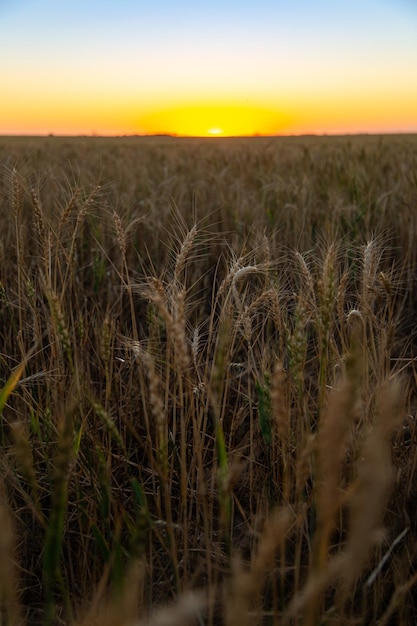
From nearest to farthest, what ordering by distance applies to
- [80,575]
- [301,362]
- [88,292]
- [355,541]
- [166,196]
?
[355,541] → [301,362] → [80,575] → [88,292] → [166,196]

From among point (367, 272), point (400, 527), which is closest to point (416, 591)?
point (400, 527)

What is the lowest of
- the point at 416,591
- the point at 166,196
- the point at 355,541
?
the point at 416,591

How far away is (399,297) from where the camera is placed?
2254 millimetres

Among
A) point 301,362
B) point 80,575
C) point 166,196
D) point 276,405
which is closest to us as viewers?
point 276,405

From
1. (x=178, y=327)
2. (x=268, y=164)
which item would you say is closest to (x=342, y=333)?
(x=178, y=327)

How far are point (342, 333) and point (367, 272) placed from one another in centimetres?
20

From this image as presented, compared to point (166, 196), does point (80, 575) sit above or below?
below

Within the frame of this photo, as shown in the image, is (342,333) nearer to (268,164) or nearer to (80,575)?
(80,575)

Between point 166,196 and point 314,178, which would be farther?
point 314,178

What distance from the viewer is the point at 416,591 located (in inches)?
40.4

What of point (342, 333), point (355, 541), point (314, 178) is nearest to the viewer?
point (355, 541)

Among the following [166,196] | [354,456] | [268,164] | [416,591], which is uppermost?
[268,164]

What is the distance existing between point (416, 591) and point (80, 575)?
63 cm

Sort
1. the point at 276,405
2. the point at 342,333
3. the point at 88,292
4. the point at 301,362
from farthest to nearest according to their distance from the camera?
the point at 88,292 → the point at 342,333 → the point at 301,362 → the point at 276,405
